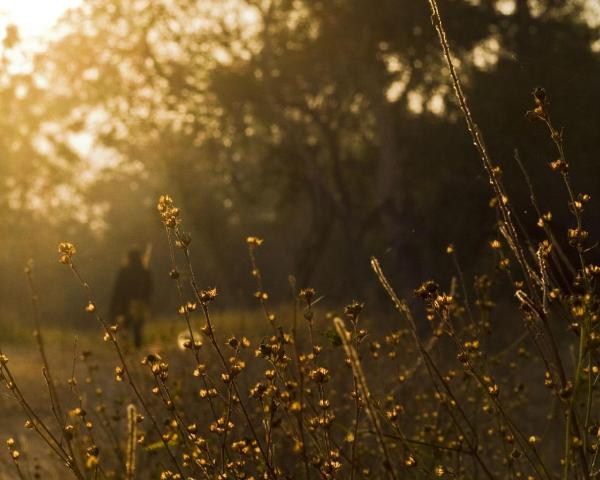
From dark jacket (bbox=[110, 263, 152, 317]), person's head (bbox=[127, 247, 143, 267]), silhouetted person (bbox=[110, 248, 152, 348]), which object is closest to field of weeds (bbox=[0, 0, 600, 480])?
silhouetted person (bbox=[110, 248, 152, 348])

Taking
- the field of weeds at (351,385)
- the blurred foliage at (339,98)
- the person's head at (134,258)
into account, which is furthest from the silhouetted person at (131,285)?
the blurred foliage at (339,98)

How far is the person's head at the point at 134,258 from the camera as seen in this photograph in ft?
55.9

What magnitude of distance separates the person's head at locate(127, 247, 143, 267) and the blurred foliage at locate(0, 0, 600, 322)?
289 cm

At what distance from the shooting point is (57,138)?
3331 centimetres

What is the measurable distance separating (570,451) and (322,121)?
65.8 ft

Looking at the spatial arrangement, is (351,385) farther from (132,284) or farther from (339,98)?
(339,98)

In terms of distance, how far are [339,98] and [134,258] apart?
878cm

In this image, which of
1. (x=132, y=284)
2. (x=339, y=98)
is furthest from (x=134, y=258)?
(x=339, y=98)

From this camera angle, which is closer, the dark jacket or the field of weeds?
the field of weeds

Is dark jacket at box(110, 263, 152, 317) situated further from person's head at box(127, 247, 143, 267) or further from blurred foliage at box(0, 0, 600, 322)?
blurred foliage at box(0, 0, 600, 322)

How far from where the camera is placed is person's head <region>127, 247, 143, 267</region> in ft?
55.9

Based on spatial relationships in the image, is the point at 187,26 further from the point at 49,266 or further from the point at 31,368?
the point at 49,266

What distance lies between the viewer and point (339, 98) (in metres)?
23.7

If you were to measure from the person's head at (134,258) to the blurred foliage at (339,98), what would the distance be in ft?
9.47
